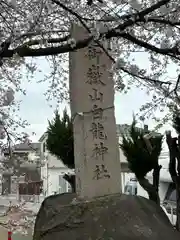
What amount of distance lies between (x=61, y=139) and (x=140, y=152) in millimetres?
1039

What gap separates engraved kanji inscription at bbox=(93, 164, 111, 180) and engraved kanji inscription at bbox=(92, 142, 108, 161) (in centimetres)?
7

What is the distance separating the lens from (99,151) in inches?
139

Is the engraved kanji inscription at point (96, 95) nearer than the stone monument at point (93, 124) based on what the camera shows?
No

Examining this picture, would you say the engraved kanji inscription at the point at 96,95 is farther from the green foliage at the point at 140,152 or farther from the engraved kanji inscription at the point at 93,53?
the green foliage at the point at 140,152

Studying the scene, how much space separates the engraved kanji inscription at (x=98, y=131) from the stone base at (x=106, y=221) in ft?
1.81

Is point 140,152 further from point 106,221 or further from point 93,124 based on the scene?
point 106,221

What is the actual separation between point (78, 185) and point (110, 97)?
0.85m

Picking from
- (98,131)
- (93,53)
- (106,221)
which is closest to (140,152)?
(98,131)

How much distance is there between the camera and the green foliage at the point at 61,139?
5.15m

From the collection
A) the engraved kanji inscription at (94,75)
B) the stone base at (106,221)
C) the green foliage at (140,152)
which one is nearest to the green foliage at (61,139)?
the green foliage at (140,152)

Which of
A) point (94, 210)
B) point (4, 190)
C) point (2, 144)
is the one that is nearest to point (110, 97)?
point (94, 210)

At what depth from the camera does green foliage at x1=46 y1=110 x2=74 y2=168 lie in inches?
203

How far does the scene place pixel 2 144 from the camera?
4.35m

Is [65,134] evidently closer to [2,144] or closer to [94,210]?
[2,144]
